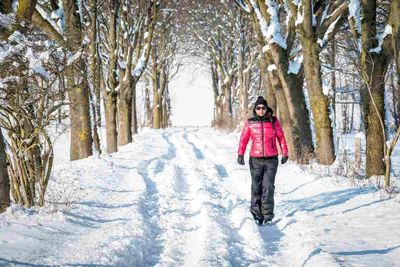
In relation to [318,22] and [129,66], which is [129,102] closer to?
[129,66]

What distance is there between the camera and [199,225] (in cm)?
598

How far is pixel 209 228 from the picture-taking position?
5.65 m

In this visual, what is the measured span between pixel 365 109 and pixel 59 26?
7.75m

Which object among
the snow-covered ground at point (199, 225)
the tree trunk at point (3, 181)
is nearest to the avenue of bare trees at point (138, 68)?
the tree trunk at point (3, 181)

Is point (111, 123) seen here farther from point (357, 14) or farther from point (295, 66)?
point (357, 14)

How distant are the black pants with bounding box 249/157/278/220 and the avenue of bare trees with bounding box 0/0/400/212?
95.4 inches

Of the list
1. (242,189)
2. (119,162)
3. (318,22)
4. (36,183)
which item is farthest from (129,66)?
(36,183)

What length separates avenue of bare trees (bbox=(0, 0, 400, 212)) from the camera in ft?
20.1

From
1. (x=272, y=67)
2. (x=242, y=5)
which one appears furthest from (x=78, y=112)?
(x=242, y=5)

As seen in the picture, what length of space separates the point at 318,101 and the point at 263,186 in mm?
4902

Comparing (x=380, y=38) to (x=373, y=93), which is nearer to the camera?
(x=373, y=93)

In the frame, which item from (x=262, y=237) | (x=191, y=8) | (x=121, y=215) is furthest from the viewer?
(x=191, y=8)

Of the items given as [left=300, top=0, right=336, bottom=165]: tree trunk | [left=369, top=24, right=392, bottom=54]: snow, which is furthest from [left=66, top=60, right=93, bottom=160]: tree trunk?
[left=369, top=24, right=392, bottom=54]: snow

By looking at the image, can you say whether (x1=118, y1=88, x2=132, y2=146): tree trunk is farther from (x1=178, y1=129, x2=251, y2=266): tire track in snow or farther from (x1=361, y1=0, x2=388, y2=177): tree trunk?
(x1=361, y1=0, x2=388, y2=177): tree trunk
